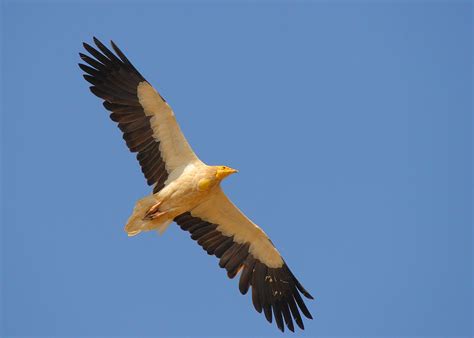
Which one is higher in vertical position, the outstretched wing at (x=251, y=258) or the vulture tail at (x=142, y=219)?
the outstretched wing at (x=251, y=258)

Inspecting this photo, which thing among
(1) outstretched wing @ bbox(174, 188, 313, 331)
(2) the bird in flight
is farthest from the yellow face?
(1) outstretched wing @ bbox(174, 188, 313, 331)

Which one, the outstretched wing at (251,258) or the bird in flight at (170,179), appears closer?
the bird in flight at (170,179)

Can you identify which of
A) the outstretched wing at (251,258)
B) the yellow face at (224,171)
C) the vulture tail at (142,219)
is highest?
the yellow face at (224,171)

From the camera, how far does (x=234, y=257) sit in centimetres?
1652

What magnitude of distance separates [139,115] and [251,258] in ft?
11.8

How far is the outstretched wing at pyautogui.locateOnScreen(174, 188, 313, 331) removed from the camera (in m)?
16.4

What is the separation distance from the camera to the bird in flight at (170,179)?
15.5 meters

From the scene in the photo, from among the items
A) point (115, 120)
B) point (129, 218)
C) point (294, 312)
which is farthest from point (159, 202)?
point (294, 312)

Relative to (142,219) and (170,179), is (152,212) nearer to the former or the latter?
(142,219)

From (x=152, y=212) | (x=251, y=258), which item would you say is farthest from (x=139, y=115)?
(x=251, y=258)

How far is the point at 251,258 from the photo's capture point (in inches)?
653

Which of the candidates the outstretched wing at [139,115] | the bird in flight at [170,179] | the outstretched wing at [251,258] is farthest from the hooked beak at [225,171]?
the outstretched wing at [251,258]

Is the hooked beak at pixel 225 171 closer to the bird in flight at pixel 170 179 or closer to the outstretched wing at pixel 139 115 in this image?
the bird in flight at pixel 170 179

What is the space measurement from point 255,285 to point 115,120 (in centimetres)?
421
